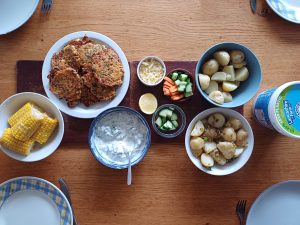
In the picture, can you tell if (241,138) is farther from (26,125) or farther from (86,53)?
(26,125)

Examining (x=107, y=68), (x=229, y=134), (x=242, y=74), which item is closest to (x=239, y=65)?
(x=242, y=74)

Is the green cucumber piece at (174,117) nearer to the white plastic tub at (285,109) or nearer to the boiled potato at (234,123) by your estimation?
the boiled potato at (234,123)

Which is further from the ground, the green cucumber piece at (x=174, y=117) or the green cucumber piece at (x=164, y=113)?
the green cucumber piece at (x=164, y=113)

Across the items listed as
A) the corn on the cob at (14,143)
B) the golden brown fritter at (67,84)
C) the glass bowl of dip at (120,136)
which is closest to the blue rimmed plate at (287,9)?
the glass bowl of dip at (120,136)

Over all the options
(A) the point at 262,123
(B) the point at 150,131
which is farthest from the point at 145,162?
(A) the point at 262,123

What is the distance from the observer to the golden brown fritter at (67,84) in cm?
145

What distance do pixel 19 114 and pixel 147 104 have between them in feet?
1.59

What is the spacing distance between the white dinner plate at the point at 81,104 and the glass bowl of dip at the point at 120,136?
5 centimetres

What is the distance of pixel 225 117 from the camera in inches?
58.8

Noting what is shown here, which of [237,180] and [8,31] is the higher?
[8,31]

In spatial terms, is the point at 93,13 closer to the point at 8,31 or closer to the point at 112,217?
the point at 8,31

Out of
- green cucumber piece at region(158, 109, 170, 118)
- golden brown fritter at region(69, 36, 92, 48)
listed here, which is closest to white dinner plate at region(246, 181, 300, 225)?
green cucumber piece at region(158, 109, 170, 118)

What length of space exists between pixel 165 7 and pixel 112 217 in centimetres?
87

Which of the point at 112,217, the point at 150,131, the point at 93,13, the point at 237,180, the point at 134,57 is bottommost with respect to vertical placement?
the point at 112,217
